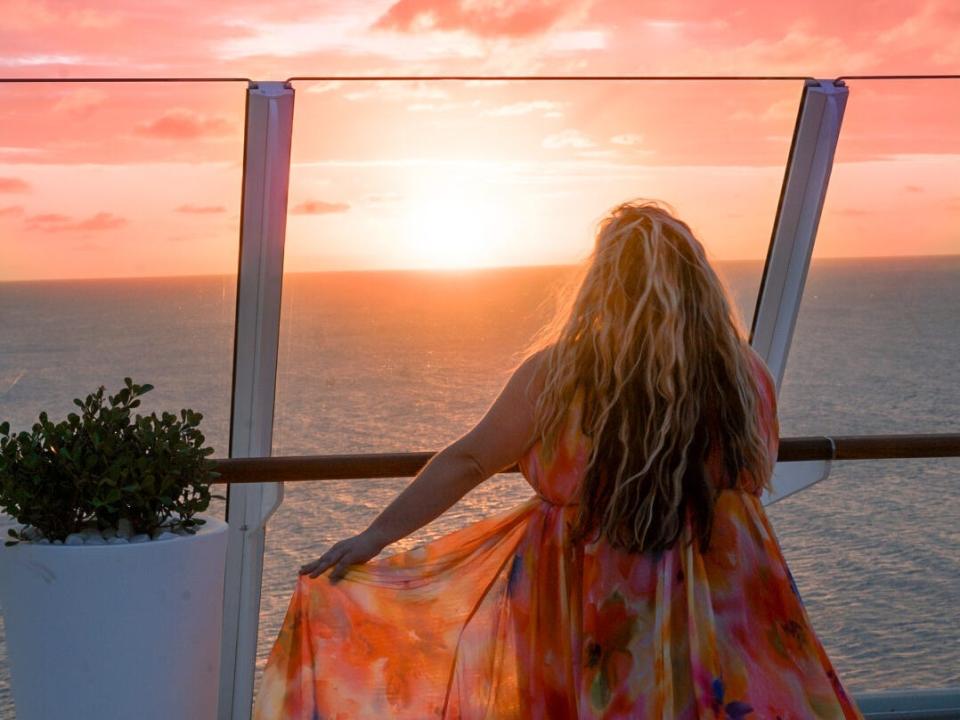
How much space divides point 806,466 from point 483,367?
102cm

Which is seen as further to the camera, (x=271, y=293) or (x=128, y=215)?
(x=128, y=215)

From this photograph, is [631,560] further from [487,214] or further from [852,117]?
[852,117]

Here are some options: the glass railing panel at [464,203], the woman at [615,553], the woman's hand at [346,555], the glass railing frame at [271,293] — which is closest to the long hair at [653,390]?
the woman at [615,553]

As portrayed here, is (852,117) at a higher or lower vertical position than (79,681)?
higher

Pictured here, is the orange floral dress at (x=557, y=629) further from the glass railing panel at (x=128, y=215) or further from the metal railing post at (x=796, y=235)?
the metal railing post at (x=796, y=235)

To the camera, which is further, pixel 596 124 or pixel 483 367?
pixel 483 367

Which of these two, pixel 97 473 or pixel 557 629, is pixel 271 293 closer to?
pixel 97 473

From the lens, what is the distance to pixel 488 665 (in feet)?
7.97

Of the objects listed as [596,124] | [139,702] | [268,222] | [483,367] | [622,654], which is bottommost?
[139,702]

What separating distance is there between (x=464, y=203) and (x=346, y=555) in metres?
1.21

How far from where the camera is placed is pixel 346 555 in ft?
7.84

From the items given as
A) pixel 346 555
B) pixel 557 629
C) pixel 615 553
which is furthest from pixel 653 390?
pixel 346 555

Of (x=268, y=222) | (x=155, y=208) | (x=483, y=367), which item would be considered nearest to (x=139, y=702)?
(x=268, y=222)

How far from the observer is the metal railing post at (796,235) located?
3.27 metres
